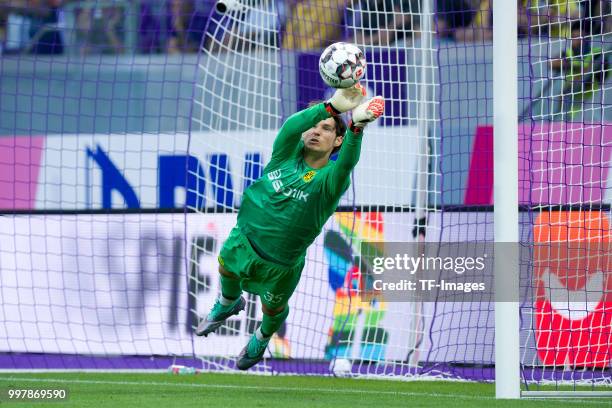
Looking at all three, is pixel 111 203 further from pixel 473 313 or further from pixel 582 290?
pixel 582 290

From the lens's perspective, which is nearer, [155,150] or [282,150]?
[282,150]

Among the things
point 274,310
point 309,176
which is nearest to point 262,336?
point 274,310

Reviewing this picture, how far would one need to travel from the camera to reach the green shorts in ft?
27.6

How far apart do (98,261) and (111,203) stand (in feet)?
2.37

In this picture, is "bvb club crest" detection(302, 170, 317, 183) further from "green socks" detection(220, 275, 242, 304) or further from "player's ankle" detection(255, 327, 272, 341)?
"player's ankle" detection(255, 327, 272, 341)

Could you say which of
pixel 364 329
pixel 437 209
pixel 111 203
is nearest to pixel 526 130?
pixel 437 209

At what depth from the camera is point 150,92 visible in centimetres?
1397

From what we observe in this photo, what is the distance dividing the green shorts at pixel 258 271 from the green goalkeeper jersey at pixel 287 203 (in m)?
0.06

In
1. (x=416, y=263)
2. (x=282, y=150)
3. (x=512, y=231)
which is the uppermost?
(x=282, y=150)

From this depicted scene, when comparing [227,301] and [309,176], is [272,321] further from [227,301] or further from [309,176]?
[309,176]

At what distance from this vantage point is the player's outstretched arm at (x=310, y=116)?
7590mm

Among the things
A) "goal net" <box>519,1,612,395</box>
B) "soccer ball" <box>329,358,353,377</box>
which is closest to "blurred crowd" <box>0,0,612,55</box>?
"goal net" <box>519,1,612,395</box>

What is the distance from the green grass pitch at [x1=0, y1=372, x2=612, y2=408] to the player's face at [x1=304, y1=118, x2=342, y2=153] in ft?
6.46

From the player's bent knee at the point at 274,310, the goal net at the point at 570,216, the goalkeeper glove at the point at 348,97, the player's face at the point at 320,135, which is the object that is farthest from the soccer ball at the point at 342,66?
the goal net at the point at 570,216
